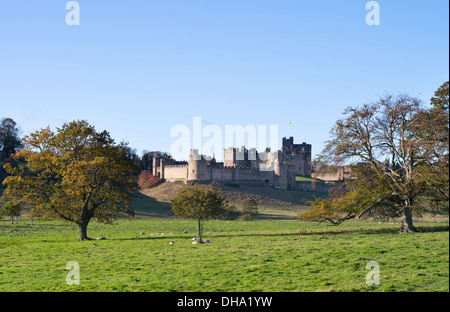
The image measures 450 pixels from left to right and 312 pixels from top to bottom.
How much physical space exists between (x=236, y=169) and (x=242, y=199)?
74.7 feet

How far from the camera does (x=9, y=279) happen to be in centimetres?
1527

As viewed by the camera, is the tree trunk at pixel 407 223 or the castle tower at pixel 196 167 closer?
the tree trunk at pixel 407 223

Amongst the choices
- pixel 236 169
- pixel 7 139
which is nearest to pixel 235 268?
pixel 7 139

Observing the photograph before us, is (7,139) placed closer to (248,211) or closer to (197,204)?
(248,211)

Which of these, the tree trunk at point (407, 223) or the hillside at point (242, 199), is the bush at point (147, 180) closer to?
the hillside at point (242, 199)

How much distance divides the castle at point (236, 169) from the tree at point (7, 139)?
1409 inches

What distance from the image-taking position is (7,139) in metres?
92.3

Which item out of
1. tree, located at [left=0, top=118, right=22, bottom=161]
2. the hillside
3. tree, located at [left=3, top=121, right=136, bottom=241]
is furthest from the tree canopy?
tree, located at [left=0, top=118, right=22, bottom=161]

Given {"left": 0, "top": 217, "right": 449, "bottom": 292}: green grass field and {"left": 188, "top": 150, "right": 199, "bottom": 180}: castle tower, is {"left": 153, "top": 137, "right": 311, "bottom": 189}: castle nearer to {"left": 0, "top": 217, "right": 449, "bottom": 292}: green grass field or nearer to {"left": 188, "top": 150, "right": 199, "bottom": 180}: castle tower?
{"left": 188, "top": 150, "right": 199, "bottom": 180}: castle tower

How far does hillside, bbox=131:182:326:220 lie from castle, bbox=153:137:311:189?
591cm

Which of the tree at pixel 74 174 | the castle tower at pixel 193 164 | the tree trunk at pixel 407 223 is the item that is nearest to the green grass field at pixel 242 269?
the tree trunk at pixel 407 223

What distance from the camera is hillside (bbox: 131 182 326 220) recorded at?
76.9 meters

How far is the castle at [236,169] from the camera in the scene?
11181cm
